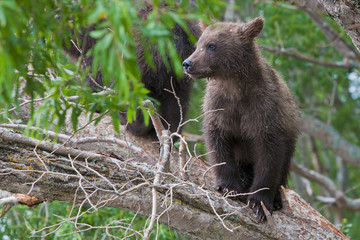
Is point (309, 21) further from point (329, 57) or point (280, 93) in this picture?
point (280, 93)

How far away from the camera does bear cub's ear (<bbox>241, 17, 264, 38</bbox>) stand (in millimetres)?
4574

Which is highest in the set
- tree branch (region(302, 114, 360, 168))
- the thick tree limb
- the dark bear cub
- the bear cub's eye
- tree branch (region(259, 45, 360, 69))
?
the bear cub's eye

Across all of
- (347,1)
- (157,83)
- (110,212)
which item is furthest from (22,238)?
(347,1)

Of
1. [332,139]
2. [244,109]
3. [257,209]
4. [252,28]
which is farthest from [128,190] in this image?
[332,139]

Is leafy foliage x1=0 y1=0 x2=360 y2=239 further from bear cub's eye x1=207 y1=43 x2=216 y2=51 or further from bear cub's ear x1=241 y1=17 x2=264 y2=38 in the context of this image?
bear cub's ear x1=241 y1=17 x2=264 y2=38

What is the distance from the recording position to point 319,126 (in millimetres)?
8844

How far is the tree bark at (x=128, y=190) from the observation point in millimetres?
3477

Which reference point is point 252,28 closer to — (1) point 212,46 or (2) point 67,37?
(1) point 212,46

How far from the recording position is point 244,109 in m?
4.55

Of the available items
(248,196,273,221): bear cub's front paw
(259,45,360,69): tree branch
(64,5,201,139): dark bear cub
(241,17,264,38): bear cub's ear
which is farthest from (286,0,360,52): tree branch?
(259,45,360,69): tree branch

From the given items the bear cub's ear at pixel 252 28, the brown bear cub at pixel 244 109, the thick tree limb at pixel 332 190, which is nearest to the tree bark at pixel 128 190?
the brown bear cub at pixel 244 109

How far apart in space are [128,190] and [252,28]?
2188mm

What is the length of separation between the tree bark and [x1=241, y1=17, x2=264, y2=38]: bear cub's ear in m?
1.43

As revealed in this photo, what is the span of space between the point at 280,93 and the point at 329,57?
5476mm
